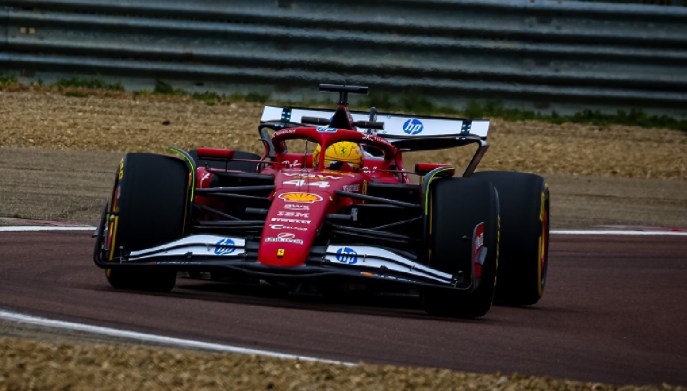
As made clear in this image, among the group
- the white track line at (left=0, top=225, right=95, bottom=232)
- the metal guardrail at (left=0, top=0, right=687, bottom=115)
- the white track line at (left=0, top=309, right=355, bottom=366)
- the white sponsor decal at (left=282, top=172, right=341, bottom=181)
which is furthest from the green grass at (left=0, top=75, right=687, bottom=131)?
the white track line at (left=0, top=309, right=355, bottom=366)

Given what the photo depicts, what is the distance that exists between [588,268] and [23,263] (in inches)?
166

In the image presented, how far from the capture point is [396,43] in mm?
18375

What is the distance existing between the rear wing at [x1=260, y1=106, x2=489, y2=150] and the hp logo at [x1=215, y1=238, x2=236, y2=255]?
2.23 metres

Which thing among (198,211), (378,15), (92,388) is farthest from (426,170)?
(378,15)

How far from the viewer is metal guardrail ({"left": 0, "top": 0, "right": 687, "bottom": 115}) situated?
60.4ft

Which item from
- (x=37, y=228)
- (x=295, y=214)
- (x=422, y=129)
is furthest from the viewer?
(x=37, y=228)

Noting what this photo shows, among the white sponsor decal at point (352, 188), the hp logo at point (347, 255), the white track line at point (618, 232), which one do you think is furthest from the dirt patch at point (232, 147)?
the hp logo at point (347, 255)

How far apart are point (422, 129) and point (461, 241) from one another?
2378 mm

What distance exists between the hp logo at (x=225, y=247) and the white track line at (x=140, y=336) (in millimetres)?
1519

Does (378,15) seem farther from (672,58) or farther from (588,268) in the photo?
(588,268)

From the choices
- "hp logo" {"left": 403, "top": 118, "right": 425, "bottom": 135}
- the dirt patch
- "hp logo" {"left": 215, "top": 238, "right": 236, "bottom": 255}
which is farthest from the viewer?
the dirt patch

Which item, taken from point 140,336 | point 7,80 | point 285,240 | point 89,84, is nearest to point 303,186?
point 285,240

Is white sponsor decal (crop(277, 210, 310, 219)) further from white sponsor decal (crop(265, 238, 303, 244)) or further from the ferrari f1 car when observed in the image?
white sponsor decal (crop(265, 238, 303, 244))

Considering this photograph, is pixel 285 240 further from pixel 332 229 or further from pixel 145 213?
pixel 145 213
